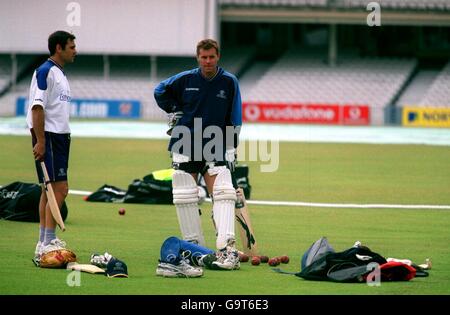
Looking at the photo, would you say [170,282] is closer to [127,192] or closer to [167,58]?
[127,192]

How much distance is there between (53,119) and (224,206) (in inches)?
72.2

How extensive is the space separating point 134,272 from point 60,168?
4.22ft

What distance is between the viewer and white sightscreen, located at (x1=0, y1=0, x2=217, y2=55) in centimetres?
5788

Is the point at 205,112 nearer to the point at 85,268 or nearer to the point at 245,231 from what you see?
the point at 245,231

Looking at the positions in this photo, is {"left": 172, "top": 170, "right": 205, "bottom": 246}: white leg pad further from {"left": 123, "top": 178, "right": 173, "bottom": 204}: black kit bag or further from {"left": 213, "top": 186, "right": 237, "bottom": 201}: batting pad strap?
{"left": 123, "top": 178, "right": 173, "bottom": 204}: black kit bag

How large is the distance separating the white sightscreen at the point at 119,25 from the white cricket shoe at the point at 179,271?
158 feet

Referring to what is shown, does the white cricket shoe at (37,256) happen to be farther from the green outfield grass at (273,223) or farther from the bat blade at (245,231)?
the bat blade at (245,231)

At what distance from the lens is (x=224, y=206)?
11102 mm

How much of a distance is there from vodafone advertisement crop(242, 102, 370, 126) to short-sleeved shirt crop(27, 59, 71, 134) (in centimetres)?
3899

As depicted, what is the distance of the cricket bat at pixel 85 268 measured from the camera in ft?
33.9
